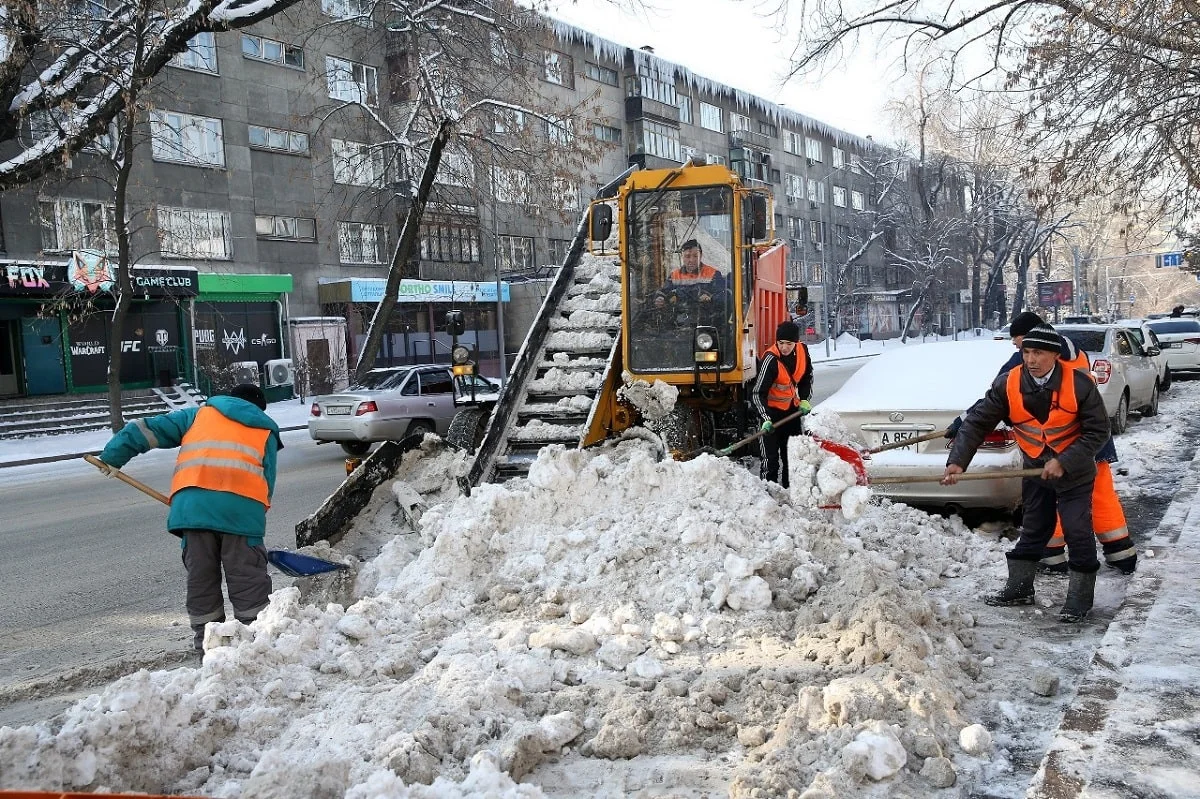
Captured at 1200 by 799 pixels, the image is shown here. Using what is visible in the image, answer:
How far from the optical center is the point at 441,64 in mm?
18125

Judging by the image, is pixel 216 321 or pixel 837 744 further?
pixel 216 321

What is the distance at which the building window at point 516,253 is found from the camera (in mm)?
36037

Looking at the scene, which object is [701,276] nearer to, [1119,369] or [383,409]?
[383,409]

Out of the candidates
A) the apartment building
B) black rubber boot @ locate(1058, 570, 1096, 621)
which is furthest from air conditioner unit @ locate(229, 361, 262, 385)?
black rubber boot @ locate(1058, 570, 1096, 621)

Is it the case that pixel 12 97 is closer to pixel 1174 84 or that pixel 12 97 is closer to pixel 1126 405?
pixel 1174 84

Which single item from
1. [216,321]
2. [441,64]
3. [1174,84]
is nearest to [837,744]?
[1174,84]

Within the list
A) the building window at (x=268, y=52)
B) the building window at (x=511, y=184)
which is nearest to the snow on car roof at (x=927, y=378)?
the building window at (x=511, y=184)

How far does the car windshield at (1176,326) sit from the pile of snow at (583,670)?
20068mm

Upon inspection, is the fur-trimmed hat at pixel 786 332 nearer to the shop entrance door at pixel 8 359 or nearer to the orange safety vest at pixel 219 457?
the orange safety vest at pixel 219 457

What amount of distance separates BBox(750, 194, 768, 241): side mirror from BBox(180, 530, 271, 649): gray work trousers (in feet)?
15.7

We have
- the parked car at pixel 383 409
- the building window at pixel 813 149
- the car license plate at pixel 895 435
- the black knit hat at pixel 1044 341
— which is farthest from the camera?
the building window at pixel 813 149

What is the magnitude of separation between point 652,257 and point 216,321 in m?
21.1

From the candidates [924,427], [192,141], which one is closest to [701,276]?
[924,427]

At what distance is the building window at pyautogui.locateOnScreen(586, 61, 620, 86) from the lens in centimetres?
4234
